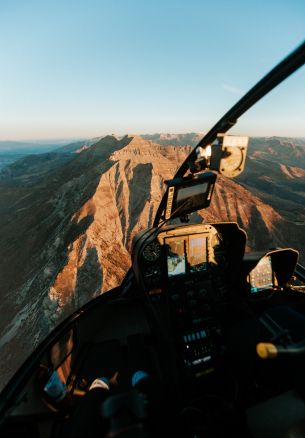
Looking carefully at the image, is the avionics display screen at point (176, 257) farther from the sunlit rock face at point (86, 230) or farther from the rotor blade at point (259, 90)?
the sunlit rock face at point (86, 230)

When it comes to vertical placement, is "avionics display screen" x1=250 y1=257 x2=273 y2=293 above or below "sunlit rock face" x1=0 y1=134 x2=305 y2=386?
above

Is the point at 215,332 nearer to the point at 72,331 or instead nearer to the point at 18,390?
the point at 72,331

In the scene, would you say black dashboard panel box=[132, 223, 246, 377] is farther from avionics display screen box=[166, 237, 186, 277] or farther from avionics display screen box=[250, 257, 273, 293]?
avionics display screen box=[250, 257, 273, 293]

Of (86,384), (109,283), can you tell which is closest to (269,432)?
(86,384)

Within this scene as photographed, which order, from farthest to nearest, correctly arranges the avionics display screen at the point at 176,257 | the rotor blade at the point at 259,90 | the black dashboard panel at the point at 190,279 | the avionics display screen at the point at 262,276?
the avionics display screen at the point at 262,276
the avionics display screen at the point at 176,257
the black dashboard panel at the point at 190,279
the rotor blade at the point at 259,90

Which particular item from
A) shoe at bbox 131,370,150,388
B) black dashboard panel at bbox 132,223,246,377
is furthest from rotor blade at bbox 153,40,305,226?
shoe at bbox 131,370,150,388

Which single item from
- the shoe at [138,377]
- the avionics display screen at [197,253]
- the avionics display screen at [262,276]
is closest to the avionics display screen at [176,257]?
the avionics display screen at [197,253]

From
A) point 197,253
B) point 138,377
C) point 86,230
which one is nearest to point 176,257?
point 197,253
